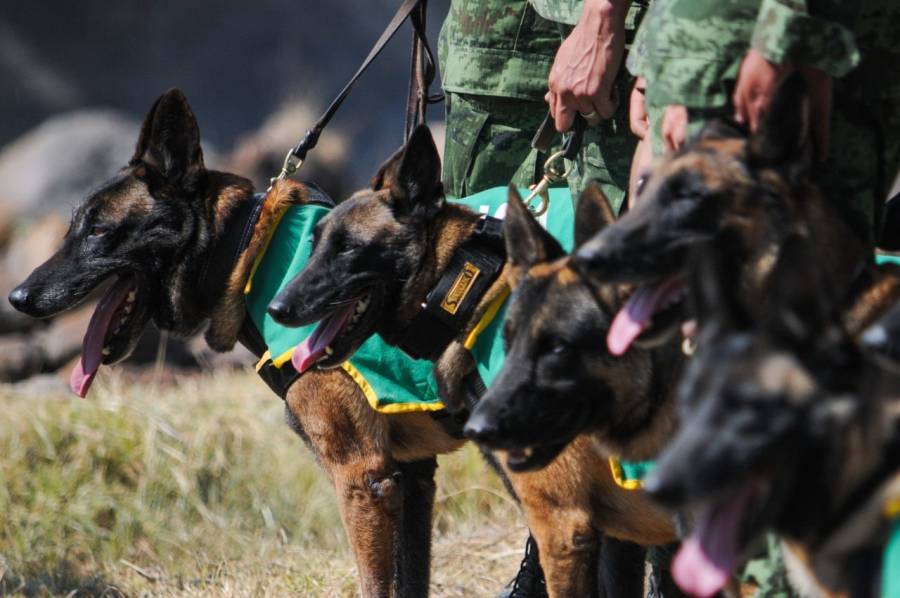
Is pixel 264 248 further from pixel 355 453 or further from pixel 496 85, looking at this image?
pixel 496 85

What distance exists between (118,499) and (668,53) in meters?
4.17

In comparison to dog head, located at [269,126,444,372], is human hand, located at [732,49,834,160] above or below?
above

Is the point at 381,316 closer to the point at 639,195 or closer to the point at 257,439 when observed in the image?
the point at 639,195

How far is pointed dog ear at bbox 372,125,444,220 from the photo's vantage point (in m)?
3.54

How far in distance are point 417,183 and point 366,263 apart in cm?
28

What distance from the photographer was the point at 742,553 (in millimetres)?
1933

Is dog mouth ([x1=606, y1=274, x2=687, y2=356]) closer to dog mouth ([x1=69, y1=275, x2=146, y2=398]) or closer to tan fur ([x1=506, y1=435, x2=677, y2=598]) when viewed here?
tan fur ([x1=506, y1=435, x2=677, y2=598])

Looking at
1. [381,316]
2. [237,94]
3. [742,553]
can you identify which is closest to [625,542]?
[381,316]

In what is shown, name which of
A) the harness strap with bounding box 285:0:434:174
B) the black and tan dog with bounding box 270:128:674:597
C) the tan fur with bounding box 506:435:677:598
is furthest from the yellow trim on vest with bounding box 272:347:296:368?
the tan fur with bounding box 506:435:677:598

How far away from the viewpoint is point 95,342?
3.98 metres

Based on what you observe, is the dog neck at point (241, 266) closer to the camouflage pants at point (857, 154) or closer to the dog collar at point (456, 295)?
the dog collar at point (456, 295)

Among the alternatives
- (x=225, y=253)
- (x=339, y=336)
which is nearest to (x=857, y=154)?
(x=339, y=336)

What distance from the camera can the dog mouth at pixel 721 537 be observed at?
1.90 meters

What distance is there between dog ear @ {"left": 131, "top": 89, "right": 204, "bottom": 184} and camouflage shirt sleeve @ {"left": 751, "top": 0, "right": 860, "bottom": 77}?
2.16m
